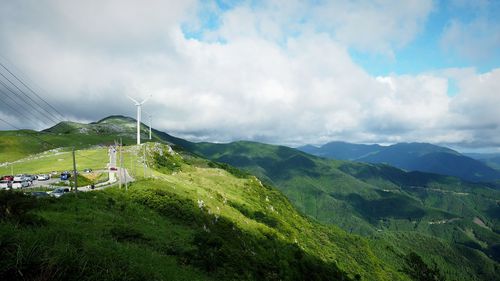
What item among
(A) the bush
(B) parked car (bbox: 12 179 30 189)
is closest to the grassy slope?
(A) the bush

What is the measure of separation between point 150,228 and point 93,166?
8294 centimetres

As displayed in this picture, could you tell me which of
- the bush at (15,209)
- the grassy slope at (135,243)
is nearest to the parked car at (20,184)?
the grassy slope at (135,243)

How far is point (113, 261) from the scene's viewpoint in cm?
1700

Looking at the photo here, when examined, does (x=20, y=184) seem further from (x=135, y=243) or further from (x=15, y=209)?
(x=135, y=243)

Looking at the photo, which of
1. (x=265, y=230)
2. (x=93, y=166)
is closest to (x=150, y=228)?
(x=265, y=230)

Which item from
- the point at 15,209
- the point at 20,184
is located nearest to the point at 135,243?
the point at 15,209

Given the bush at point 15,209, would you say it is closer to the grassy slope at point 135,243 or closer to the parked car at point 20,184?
the grassy slope at point 135,243

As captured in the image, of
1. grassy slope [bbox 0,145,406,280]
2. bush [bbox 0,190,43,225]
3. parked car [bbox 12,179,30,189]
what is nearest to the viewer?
grassy slope [bbox 0,145,406,280]

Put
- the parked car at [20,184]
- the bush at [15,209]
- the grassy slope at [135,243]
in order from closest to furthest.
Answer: the grassy slope at [135,243] → the bush at [15,209] → the parked car at [20,184]

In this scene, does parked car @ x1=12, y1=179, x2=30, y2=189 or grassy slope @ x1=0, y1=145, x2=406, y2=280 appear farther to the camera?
parked car @ x1=12, y1=179, x2=30, y2=189

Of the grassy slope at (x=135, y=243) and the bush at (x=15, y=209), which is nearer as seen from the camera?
the grassy slope at (x=135, y=243)

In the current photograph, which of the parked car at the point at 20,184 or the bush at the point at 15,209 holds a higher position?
the bush at the point at 15,209

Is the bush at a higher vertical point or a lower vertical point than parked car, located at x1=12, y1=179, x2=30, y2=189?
higher

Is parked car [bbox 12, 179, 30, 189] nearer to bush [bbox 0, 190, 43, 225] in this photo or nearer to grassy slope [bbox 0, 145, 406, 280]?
grassy slope [bbox 0, 145, 406, 280]
